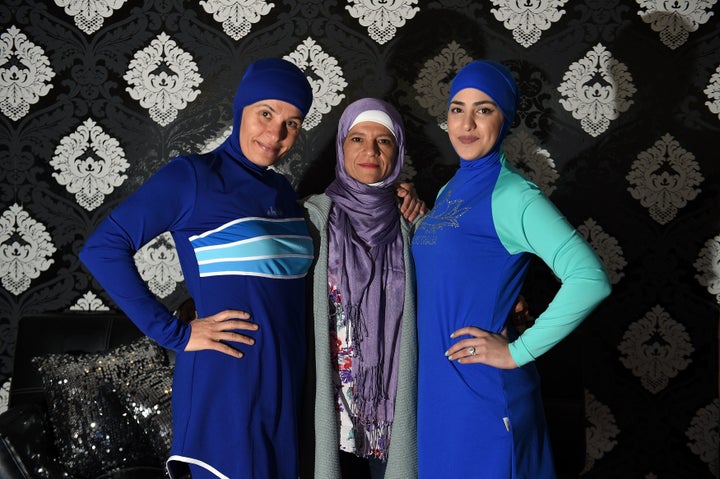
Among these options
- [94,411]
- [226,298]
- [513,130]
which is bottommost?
[94,411]

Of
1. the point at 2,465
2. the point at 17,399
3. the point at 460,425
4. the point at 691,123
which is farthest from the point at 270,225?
the point at 691,123

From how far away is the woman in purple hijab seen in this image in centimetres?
195

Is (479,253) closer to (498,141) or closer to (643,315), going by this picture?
(498,141)

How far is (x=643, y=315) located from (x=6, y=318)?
2.64 meters

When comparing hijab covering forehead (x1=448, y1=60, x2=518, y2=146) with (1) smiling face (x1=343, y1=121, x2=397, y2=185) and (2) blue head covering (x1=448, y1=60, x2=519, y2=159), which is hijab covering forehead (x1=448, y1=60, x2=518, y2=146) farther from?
(1) smiling face (x1=343, y1=121, x2=397, y2=185)

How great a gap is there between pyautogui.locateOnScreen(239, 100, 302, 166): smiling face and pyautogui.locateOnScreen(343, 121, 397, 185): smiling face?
268mm

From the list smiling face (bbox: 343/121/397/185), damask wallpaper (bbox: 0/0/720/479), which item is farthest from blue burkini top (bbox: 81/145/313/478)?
damask wallpaper (bbox: 0/0/720/479)

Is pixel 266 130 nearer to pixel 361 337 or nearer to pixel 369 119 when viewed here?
pixel 369 119

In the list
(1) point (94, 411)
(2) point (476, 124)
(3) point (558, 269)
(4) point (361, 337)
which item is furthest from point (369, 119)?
(1) point (94, 411)

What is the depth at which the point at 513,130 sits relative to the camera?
2789mm

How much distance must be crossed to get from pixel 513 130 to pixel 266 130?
1264 millimetres

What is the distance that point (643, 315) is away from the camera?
9.13ft

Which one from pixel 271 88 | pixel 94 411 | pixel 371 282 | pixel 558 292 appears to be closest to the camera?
pixel 558 292

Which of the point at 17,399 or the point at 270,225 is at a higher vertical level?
the point at 270,225
